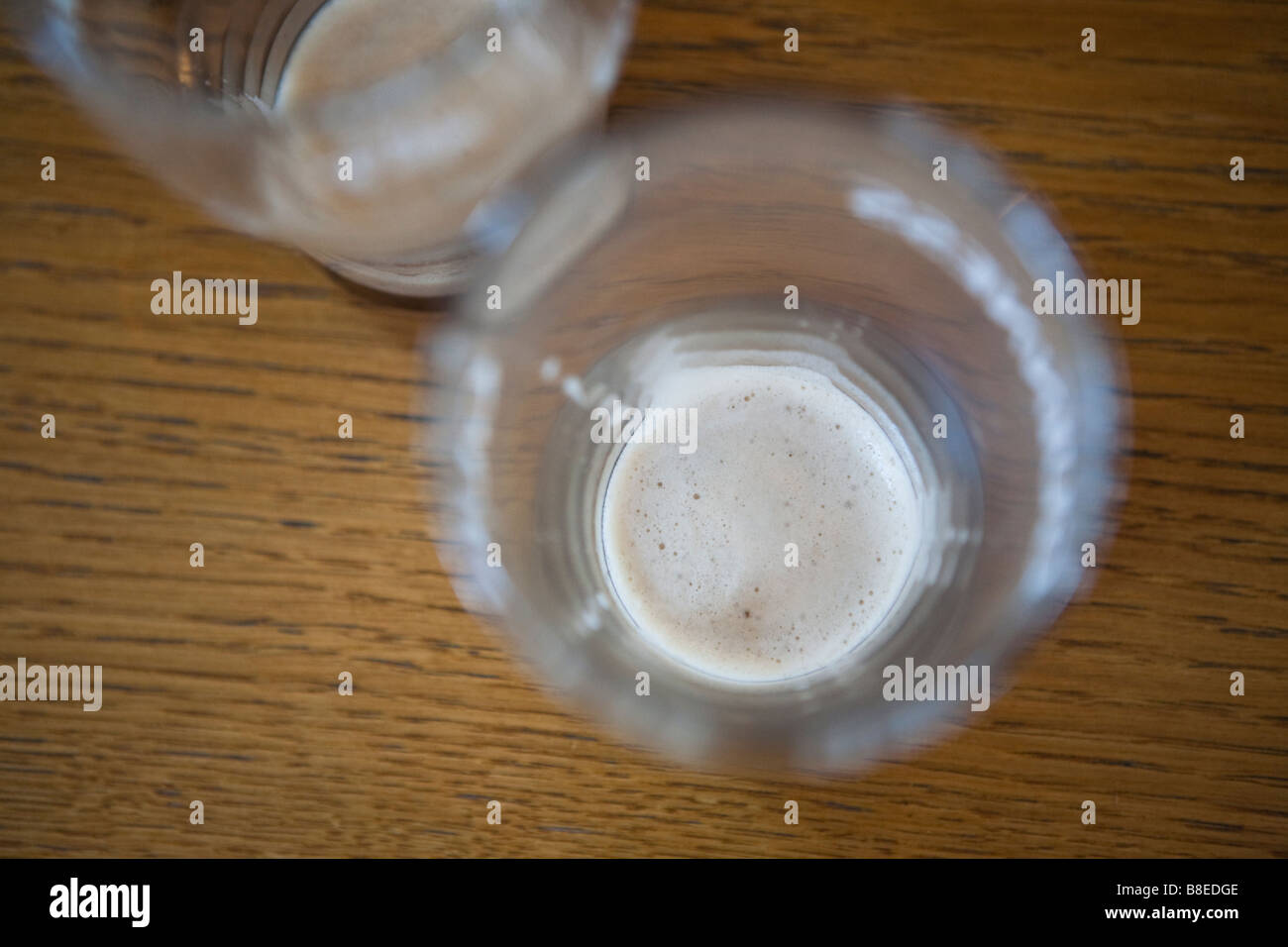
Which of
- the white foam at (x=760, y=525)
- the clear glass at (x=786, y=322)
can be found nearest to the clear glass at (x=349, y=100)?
the clear glass at (x=786, y=322)

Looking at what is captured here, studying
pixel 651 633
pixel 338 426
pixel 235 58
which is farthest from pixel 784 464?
pixel 235 58

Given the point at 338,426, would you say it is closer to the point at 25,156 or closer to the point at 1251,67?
the point at 25,156

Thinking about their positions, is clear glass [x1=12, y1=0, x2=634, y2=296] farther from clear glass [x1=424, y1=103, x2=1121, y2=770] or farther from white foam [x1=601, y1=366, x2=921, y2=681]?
white foam [x1=601, y1=366, x2=921, y2=681]

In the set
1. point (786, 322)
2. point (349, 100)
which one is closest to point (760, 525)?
point (786, 322)

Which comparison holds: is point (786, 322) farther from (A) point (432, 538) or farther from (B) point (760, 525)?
(A) point (432, 538)
